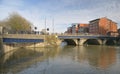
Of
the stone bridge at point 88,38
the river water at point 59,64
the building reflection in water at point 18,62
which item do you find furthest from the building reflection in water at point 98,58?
the stone bridge at point 88,38

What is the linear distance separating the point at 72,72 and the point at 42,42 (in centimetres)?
6032

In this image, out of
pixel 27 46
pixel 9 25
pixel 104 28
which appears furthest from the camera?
pixel 104 28

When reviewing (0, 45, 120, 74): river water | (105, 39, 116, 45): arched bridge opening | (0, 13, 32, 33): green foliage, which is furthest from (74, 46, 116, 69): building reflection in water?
(105, 39, 116, 45): arched bridge opening

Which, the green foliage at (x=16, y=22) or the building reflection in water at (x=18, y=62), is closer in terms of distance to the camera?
the building reflection in water at (x=18, y=62)

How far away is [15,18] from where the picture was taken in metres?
108

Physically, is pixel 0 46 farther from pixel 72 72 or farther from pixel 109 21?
pixel 109 21

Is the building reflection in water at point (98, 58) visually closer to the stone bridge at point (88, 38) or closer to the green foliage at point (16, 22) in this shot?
the stone bridge at point (88, 38)

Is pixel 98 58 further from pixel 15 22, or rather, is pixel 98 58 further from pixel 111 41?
pixel 111 41

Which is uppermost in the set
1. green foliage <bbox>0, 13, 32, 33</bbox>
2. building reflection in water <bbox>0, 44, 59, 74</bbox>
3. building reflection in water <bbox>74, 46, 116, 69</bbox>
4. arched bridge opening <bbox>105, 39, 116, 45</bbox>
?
green foliage <bbox>0, 13, 32, 33</bbox>

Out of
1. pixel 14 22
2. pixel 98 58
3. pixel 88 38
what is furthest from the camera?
pixel 88 38

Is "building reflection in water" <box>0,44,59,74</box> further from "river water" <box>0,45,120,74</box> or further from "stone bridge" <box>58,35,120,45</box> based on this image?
"stone bridge" <box>58,35,120,45</box>

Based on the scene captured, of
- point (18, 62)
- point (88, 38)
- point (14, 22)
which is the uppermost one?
point (14, 22)

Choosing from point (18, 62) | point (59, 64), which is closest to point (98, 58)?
point (59, 64)

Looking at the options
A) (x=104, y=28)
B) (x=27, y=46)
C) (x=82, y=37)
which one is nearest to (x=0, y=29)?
(x=27, y=46)
